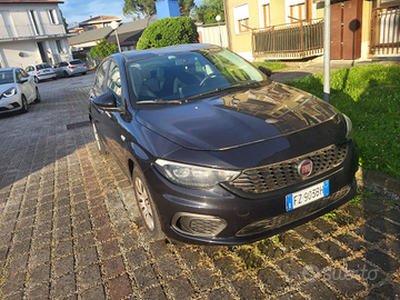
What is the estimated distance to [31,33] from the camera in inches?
1512

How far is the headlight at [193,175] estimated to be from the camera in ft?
7.59

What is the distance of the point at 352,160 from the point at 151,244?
1.92m

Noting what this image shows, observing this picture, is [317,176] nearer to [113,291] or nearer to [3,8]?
[113,291]

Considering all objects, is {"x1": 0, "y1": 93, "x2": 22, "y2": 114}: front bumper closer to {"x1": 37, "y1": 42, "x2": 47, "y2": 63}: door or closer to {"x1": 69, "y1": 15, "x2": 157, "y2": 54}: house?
{"x1": 37, "y1": 42, "x2": 47, "y2": 63}: door

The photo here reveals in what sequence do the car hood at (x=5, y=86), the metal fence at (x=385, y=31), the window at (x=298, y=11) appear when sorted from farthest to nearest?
the window at (x=298, y=11) → the car hood at (x=5, y=86) → the metal fence at (x=385, y=31)

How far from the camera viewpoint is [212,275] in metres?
2.57

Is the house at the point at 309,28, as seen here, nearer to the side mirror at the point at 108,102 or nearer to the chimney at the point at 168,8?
the side mirror at the point at 108,102

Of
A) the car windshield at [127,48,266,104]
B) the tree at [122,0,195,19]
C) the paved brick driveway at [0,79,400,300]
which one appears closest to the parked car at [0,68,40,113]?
the paved brick driveway at [0,79,400,300]

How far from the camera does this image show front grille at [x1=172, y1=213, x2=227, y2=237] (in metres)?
2.37

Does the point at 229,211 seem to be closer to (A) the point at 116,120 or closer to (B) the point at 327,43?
(A) the point at 116,120

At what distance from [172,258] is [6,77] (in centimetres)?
1177

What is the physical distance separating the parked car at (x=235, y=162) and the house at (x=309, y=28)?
8750mm

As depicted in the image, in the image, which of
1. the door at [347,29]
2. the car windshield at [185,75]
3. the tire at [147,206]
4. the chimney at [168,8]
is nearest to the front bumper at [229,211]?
the tire at [147,206]

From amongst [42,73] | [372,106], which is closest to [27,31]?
[42,73]
